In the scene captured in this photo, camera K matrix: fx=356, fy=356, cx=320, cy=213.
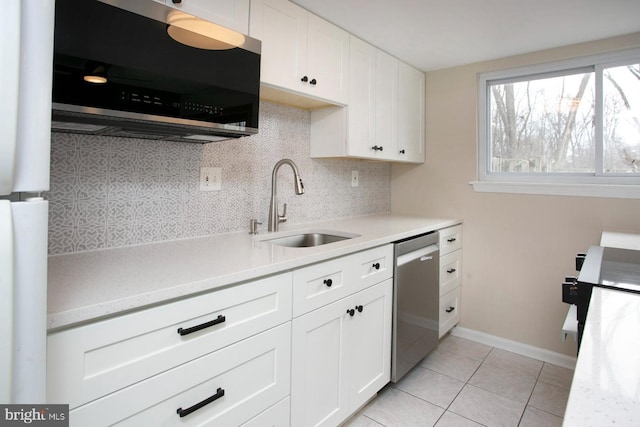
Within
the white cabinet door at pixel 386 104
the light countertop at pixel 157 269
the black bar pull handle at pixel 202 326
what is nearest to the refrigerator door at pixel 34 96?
the light countertop at pixel 157 269

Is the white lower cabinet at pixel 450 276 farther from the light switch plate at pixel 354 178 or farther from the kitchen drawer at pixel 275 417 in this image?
the kitchen drawer at pixel 275 417

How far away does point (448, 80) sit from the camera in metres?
2.86

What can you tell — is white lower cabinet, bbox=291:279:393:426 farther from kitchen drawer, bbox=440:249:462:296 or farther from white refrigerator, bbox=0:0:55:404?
white refrigerator, bbox=0:0:55:404

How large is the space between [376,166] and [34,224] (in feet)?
8.52

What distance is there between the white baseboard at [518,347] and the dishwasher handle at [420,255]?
0.93 meters

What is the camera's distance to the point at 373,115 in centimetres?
237

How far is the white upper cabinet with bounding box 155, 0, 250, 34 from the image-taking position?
1315 mm

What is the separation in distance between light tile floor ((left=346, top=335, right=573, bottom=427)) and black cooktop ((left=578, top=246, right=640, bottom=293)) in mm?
937

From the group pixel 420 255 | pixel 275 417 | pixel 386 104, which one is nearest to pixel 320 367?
pixel 275 417

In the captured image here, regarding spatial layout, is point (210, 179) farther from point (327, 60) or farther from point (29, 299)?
point (29, 299)

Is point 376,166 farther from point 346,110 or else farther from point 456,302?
point 456,302

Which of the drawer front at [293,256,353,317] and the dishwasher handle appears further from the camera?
the dishwasher handle

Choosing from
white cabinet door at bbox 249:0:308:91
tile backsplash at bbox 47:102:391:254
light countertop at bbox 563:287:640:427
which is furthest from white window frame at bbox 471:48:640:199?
light countertop at bbox 563:287:640:427

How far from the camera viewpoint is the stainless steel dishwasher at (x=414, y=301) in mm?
1967
